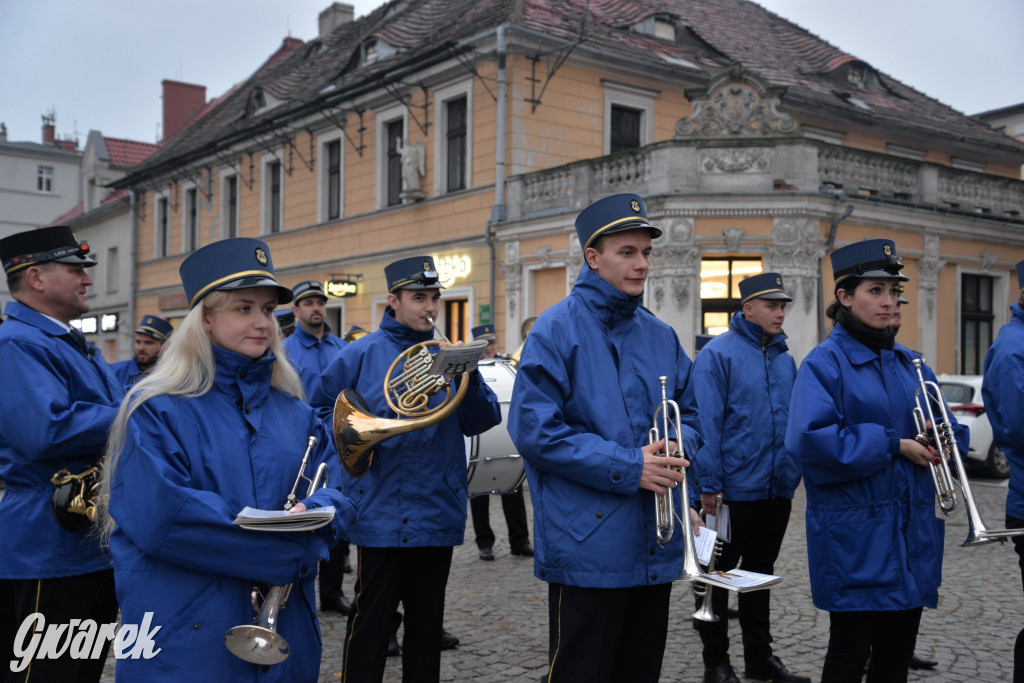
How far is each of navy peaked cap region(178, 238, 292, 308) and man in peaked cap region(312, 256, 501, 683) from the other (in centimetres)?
160

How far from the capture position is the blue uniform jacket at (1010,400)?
4.49 meters

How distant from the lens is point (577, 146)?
20438 mm

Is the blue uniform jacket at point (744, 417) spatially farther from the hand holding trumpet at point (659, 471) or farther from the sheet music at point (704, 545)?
the hand holding trumpet at point (659, 471)

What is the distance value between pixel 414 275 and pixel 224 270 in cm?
217

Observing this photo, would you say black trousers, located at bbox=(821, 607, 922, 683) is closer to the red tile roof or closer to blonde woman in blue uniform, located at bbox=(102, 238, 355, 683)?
blonde woman in blue uniform, located at bbox=(102, 238, 355, 683)

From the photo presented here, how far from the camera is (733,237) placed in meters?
16.3

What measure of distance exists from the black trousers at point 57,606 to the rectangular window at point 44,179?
64228mm

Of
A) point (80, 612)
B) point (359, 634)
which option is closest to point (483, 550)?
point (359, 634)

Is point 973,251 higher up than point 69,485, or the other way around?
point 973,251

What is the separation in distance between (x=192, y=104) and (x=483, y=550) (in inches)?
1472

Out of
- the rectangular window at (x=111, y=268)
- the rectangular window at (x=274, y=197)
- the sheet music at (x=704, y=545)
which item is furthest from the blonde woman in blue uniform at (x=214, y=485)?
the rectangular window at (x=111, y=268)

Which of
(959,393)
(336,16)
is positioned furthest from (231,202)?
(959,393)

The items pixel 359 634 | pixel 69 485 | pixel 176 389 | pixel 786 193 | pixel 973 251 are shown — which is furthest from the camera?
pixel 973 251

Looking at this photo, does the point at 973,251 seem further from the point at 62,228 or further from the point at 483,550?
the point at 62,228
